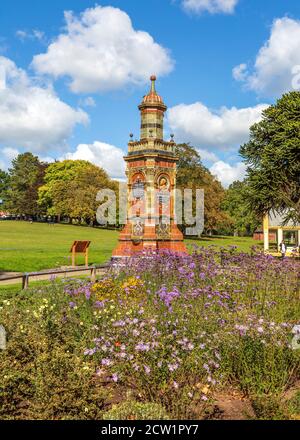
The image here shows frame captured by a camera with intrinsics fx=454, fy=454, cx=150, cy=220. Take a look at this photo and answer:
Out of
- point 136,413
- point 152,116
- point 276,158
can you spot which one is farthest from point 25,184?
point 136,413

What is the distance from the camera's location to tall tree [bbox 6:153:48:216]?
86.8m

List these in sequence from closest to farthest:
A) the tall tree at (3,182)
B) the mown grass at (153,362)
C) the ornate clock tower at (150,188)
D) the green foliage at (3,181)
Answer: the mown grass at (153,362), the ornate clock tower at (150,188), the tall tree at (3,182), the green foliage at (3,181)

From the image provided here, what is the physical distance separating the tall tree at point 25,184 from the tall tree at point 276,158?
63.7 meters

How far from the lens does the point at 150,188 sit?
26.0m

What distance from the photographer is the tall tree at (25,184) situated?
8681 cm

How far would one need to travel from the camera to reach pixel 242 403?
6.20 meters

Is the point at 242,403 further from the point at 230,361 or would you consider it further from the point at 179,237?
the point at 179,237

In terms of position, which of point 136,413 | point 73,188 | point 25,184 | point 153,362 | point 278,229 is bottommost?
point 136,413

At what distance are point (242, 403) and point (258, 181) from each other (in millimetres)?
22432

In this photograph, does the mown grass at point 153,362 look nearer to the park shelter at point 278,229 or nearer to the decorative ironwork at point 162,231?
the decorative ironwork at point 162,231

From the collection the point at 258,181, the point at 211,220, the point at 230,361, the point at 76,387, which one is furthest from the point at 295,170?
the point at 211,220

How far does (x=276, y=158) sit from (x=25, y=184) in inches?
3107

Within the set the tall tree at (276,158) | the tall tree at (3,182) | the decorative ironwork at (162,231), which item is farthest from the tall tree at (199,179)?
the tall tree at (3,182)

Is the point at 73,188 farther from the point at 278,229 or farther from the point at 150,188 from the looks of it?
the point at 150,188
